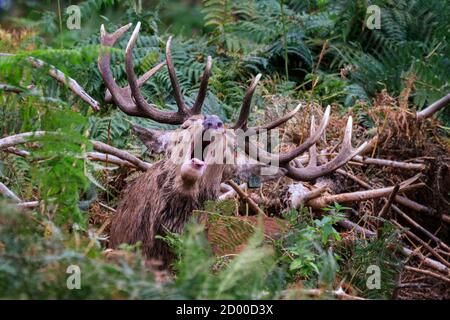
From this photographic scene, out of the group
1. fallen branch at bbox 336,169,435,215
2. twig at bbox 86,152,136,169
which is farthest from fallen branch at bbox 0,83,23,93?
fallen branch at bbox 336,169,435,215

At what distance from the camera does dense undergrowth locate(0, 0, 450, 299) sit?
3.65m

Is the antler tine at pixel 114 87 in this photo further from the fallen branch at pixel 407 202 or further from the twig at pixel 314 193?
the fallen branch at pixel 407 202

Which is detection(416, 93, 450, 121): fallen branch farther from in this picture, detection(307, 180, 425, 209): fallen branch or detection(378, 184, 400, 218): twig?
detection(378, 184, 400, 218): twig

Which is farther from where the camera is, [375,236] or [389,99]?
[389,99]

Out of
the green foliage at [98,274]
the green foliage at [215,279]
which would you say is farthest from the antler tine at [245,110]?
the green foliage at [98,274]

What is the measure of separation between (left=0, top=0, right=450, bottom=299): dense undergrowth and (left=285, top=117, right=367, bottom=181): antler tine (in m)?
0.36

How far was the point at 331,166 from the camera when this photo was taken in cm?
702

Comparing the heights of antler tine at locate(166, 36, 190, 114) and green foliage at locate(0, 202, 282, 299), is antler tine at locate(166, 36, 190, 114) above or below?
above

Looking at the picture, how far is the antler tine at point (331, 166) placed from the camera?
22.9 feet

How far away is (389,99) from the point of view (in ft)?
25.8
